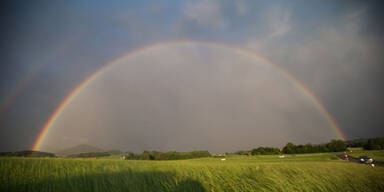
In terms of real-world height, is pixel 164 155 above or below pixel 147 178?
below

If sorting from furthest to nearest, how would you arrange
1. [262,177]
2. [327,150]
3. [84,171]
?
[327,150] → [262,177] → [84,171]

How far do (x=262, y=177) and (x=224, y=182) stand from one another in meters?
1.11

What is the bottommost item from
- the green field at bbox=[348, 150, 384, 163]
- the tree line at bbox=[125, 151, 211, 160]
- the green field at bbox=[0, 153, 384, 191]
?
the tree line at bbox=[125, 151, 211, 160]

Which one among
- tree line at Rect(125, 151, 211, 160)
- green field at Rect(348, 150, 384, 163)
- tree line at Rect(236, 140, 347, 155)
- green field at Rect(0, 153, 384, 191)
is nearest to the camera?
green field at Rect(0, 153, 384, 191)

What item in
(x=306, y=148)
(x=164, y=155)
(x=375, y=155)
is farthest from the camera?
(x=164, y=155)

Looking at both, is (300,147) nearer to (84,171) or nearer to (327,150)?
(327,150)

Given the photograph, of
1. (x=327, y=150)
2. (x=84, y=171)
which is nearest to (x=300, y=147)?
(x=327, y=150)

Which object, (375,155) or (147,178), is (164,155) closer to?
(375,155)

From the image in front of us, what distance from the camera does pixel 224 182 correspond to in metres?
6.01

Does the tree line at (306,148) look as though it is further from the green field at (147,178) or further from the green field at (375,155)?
the green field at (147,178)

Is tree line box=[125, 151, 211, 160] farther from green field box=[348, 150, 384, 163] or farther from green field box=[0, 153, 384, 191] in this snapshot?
green field box=[0, 153, 384, 191]

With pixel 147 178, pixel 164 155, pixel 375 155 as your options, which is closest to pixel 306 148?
pixel 375 155

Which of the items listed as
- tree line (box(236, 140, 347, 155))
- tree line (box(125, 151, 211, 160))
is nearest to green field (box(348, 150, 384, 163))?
tree line (box(236, 140, 347, 155))

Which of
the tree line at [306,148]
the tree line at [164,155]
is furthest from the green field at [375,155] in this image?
the tree line at [164,155]
